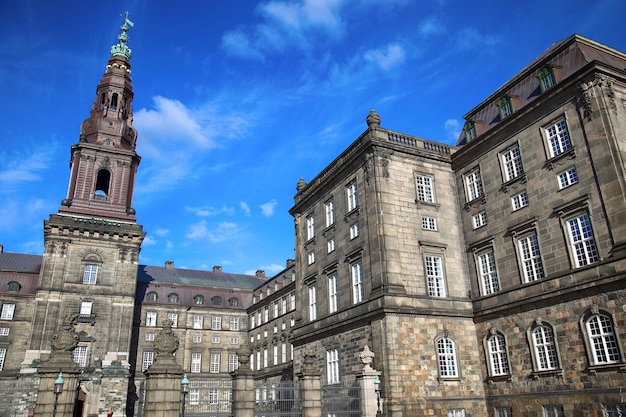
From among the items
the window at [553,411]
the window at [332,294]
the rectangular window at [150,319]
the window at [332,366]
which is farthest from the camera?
the rectangular window at [150,319]

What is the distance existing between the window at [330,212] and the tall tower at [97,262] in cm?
3066

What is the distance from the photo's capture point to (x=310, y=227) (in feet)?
121

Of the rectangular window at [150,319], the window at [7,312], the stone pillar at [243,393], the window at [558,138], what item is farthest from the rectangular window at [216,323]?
the window at [558,138]

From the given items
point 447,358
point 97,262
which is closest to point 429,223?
point 447,358

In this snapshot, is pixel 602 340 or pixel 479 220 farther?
pixel 479 220

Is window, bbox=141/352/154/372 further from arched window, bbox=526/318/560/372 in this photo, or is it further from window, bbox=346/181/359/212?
arched window, bbox=526/318/560/372

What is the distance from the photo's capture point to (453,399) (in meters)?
26.1

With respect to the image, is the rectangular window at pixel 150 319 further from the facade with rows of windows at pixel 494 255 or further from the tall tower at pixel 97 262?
the facade with rows of windows at pixel 494 255

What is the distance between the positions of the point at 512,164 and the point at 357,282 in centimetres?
1108

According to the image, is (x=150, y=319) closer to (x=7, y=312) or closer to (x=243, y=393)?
(x=7, y=312)

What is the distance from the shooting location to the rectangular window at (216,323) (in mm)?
71681

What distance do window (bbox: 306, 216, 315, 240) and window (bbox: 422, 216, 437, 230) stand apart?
9172mm

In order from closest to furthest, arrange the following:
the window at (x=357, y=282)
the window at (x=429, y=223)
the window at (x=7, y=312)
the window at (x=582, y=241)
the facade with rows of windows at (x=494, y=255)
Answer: the facade with rows of windows at (x=494, y=255) → the window at (x=582, y=241) → the window at (x=357, y=282) → the window at (x=429, y=223) → the window at (x=7, y=312)

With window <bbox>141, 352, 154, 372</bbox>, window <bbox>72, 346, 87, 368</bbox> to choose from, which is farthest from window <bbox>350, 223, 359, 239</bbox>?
window <bbox>141, 352, 154, 372</bbox>
